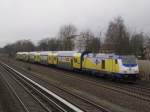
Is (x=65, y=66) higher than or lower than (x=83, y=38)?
lower

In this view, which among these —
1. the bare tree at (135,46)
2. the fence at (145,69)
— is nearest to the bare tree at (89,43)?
the bare tree at (135,46)

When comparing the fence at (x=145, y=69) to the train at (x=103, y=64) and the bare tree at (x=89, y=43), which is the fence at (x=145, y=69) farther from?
the bare tree at (x=89, y=43)

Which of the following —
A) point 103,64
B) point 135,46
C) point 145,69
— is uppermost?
point 135,46

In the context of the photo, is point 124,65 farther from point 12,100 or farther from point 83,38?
point 83,38

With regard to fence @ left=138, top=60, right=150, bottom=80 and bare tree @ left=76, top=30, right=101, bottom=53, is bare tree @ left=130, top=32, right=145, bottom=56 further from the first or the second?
fence @ left=138, top=60, right=150, bottom=80

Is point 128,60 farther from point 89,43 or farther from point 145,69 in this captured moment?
point 89,43

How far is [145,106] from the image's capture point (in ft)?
54.9

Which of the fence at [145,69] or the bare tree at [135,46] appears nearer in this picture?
the fence at [145,69]

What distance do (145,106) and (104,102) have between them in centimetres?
254

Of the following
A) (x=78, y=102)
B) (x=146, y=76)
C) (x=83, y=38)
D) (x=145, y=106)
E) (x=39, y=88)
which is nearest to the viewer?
(x=145, y=106)

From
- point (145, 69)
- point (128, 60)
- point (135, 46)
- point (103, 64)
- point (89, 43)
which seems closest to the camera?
point (128, 60)

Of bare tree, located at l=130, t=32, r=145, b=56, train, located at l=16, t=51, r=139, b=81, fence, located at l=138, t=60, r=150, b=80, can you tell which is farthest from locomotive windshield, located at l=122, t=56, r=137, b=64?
bare tree, located at l=130, t=32, r=145, b=56

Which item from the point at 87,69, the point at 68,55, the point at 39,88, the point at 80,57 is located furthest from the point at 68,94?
the point at 68,55

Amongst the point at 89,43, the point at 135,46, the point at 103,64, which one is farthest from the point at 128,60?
the point at 89,43
